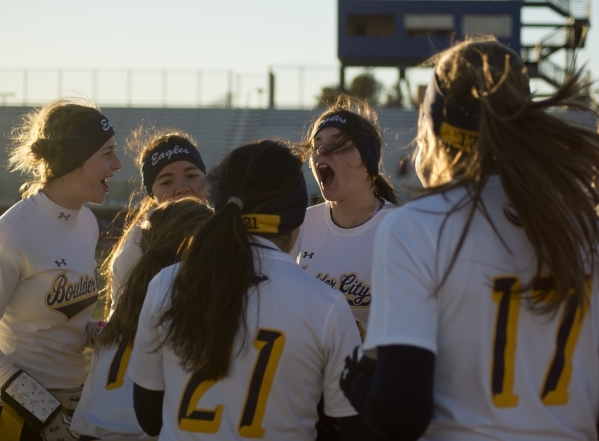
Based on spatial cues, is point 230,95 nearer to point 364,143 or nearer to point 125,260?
point 364,143

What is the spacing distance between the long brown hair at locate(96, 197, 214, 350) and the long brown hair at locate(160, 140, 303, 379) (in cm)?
40

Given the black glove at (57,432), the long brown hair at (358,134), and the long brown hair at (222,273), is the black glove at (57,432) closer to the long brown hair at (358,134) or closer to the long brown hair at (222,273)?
the long brown hair at (222,273)

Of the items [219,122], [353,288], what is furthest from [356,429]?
[219,122]

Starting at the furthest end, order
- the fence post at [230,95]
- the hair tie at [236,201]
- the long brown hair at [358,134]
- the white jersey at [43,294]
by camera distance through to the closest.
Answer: the fence post at [230,95], the long brown hair at [358,134], the white jersey at [43,294], the hair tie at [236,201]

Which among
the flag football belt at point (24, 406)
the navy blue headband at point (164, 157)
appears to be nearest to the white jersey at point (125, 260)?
the flag football belt at point (24, 406)

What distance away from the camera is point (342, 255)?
11.6 feet

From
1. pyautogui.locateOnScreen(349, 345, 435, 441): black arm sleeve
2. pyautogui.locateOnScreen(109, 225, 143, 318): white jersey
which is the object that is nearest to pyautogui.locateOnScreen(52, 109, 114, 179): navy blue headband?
pyautogui.locateOnScreen(109, 225, 143, 318): white jersey

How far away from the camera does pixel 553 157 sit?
1.72 meters

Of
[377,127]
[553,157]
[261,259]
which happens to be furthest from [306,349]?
[377,127]

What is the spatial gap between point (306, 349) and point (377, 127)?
2.13 metres

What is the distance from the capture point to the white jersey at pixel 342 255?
3.36 meters

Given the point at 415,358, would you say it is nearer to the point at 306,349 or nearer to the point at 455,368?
the point at 455,368

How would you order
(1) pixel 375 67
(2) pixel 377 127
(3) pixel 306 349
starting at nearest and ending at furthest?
1. (3) pixel 306 349
2. (2) pixel 377 127
3. (1) pixel 375 67

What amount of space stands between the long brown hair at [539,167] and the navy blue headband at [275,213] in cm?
59
